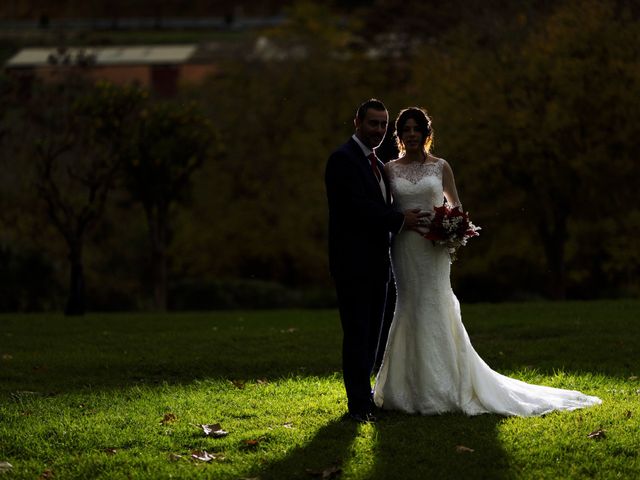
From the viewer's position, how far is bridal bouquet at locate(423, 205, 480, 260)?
8.92 metres

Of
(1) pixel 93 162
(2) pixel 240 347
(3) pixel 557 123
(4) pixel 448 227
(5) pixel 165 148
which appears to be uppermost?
(3) pixel 557 123

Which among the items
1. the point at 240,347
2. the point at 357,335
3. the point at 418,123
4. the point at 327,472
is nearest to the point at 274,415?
the point at 357,335

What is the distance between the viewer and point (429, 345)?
360 inches

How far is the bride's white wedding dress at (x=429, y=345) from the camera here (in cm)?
909

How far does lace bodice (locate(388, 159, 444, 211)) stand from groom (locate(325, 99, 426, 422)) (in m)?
0.17

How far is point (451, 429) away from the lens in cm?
845

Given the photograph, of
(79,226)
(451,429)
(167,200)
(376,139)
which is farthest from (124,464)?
(167,200)

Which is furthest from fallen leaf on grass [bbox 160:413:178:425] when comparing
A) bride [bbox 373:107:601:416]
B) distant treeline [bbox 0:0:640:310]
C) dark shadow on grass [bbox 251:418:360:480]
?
distant treeline [bbox 0:0:640:310]

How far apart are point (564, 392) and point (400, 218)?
83.7 inches

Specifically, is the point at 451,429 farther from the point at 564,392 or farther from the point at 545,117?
the point at 545,117

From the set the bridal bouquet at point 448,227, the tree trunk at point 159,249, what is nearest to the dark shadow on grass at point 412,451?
the bridal bouquet at point 448,227

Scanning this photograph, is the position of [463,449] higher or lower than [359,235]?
lower

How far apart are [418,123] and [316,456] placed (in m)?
2.83

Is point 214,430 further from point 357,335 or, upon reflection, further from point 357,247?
point 357,247
